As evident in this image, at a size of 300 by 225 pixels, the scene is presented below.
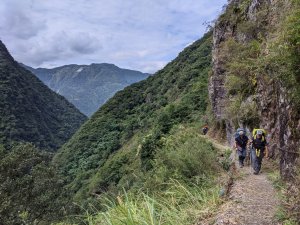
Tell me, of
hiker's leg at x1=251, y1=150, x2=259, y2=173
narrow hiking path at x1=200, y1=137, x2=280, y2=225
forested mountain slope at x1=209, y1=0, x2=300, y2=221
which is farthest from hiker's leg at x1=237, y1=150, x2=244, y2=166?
narrow hiking path at x1=200, y1=137, x2=280, y2=225

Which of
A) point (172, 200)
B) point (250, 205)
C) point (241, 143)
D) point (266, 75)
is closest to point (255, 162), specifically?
point (241, 143)

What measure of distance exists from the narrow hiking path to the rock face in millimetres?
599

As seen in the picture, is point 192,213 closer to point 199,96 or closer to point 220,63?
point 220,63

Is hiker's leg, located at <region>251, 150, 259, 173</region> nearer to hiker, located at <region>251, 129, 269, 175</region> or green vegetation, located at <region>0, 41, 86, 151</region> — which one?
hiker, located at <region>251, 129, 269, 175</region>

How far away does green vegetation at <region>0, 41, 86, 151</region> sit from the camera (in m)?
74.8

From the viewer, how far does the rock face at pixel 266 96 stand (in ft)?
24.2

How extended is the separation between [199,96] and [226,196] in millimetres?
32023

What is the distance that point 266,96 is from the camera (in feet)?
39.6

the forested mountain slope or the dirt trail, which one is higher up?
the forested mountain slope

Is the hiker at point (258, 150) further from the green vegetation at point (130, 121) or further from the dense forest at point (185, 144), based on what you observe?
the green vegetation at point (130, 121)

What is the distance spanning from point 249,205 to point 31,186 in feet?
71.3

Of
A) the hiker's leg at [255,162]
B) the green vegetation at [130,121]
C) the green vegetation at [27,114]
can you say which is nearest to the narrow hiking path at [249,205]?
the hiker's leg at [255,162]

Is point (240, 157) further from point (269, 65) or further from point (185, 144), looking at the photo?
point (269, 65)

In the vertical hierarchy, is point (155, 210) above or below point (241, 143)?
below
